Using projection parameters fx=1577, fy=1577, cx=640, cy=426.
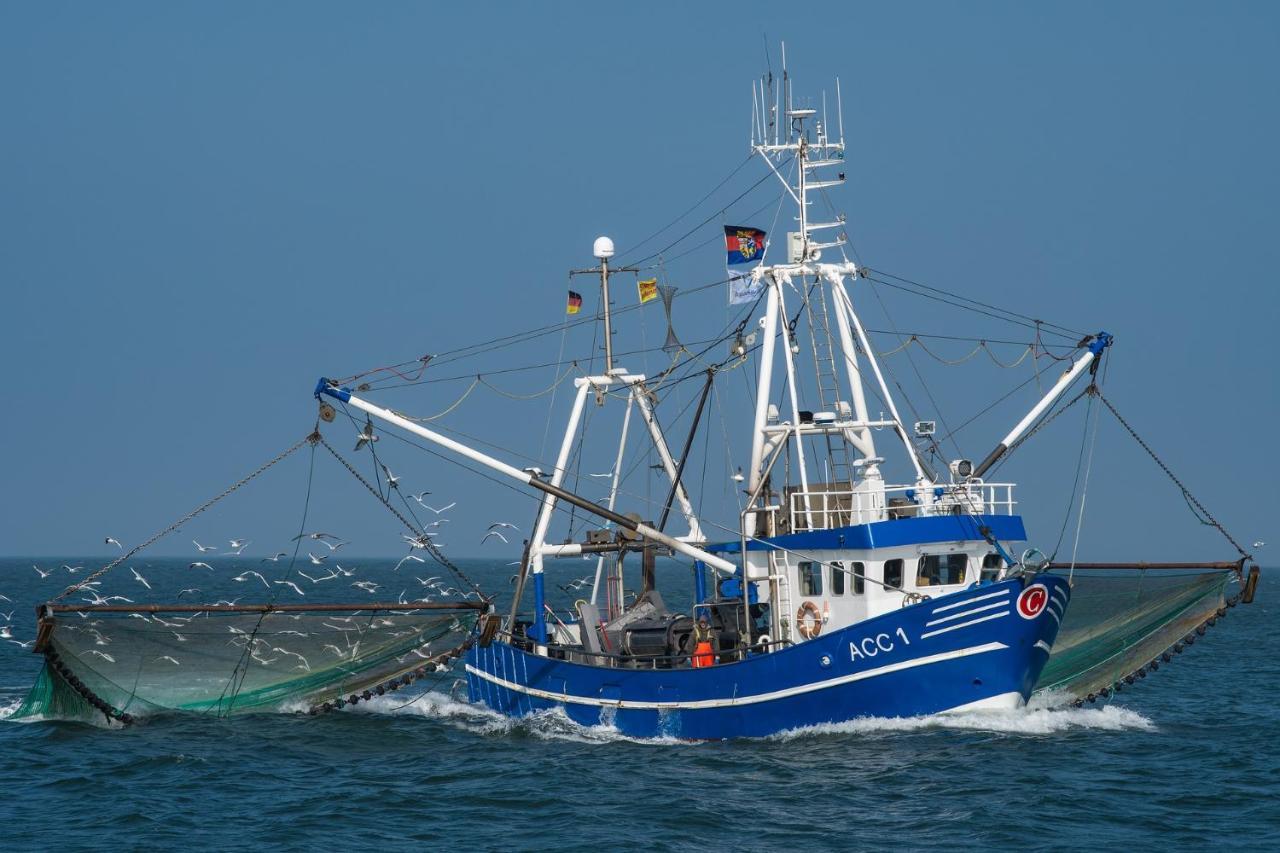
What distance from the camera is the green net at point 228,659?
29109mm

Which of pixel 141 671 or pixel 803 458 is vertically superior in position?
pixel 803 458

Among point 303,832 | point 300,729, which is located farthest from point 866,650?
point 300,729

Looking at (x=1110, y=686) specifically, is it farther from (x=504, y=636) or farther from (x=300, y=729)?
(x=300, y=729)

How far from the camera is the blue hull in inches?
976

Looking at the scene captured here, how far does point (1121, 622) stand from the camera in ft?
97.1

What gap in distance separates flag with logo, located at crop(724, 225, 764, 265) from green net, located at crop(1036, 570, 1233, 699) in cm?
855

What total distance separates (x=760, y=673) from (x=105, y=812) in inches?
414

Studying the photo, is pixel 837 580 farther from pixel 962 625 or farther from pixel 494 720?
pixel 494 720

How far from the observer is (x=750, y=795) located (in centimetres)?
2267

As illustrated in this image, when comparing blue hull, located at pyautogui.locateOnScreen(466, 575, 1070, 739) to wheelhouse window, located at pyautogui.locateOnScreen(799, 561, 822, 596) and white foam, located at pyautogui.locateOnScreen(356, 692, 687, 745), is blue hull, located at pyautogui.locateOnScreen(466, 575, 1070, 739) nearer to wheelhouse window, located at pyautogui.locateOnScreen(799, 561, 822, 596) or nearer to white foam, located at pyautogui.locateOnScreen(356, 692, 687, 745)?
white foam, located at pyautogui.locateOnScreen(356, 692, 687, 745)

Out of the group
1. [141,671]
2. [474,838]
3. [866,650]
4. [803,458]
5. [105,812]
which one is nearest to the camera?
[474,838]

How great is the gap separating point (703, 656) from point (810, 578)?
236cm

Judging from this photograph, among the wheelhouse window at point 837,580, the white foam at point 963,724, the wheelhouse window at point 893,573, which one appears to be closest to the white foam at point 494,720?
the white foam at point 963,724

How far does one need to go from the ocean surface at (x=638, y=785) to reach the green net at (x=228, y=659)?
56cm
